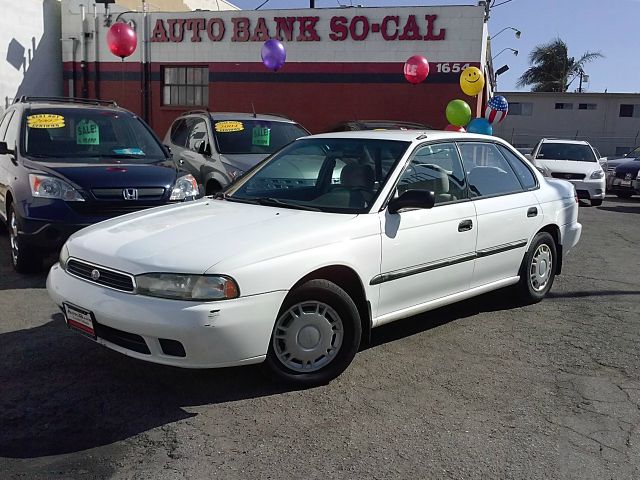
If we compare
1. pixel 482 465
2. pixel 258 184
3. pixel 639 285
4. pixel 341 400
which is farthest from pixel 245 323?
pixel 639 285

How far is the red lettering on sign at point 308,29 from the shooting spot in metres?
17.7

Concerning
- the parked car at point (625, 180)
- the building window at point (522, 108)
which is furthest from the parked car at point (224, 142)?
the building window at point (522, 108)

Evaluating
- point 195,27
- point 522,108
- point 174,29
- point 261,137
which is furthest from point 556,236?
point 522,108

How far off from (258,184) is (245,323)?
1.75m

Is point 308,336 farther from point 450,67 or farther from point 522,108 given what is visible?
point 522,108

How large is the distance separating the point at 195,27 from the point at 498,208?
606 inches

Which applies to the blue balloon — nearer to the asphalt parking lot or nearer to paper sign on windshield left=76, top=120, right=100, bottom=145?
paper sign on windshield left=76, top=120, right=100, bottom=145

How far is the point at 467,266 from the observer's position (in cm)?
500

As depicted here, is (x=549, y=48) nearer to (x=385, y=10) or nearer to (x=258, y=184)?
(x=385, y=10)

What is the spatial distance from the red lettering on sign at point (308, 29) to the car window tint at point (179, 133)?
8383 millimetres

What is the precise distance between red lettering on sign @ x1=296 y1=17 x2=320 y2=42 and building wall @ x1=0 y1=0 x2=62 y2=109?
7.70 metres

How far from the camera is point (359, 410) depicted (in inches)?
148

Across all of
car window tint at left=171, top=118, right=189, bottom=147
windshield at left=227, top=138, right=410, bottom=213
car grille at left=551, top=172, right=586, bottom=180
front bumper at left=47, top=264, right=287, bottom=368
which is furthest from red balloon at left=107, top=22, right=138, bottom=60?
front bumper at left=47, top=264, right=287, bottom=368

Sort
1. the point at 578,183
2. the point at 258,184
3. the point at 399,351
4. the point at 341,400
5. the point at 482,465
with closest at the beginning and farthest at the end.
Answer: the point at 482,465 < the point at 341,400 < the point at 399,351 < the point at 258,184 < the point at 578,183
